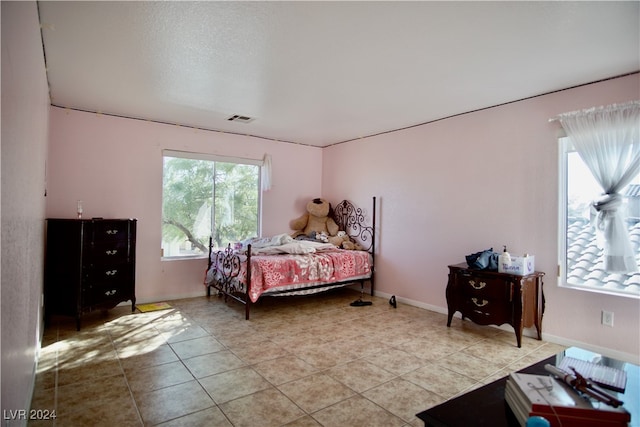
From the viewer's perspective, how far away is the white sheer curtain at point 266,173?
18.1ft

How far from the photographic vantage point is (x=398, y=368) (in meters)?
2.74

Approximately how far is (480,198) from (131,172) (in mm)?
4265

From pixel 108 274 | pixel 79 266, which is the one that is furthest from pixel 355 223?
pixel 79 266

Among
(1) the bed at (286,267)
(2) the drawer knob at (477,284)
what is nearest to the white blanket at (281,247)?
(1) the bed at (286,267)

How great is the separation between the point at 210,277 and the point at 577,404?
435 centimetres

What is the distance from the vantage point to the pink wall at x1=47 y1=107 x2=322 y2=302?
4.05 meters

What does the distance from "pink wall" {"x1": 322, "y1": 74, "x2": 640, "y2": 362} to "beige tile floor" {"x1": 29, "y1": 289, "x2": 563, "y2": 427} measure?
0.48 metres

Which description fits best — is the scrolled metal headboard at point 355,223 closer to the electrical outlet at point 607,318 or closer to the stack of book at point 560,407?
the electrical outlet at point 607,318

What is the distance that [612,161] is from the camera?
2969 mm

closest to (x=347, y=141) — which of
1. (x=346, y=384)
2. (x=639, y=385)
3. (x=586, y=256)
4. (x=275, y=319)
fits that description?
(x=275, y=319)

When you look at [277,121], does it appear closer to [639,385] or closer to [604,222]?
[604,222]

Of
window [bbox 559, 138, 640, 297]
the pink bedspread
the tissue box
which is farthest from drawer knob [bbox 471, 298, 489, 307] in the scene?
the pink bedspread

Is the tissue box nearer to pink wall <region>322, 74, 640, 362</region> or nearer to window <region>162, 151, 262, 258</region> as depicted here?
pink wall <region>322, 74, 640, 362</region>

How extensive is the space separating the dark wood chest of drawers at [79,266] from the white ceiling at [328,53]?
1.40m
